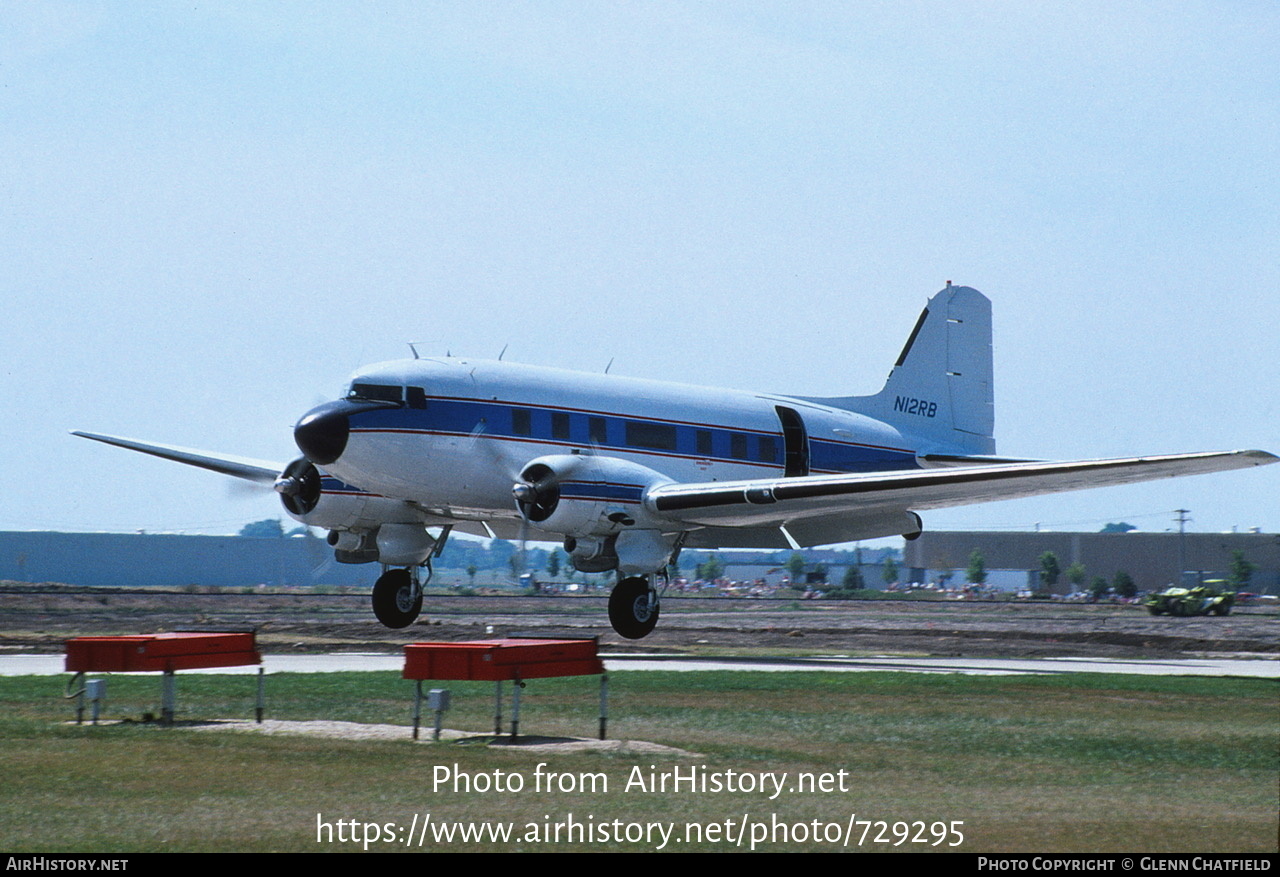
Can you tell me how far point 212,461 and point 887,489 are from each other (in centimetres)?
1762

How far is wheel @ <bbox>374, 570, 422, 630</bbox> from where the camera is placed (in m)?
31.3

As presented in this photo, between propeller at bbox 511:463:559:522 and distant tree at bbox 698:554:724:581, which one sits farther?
distant tree at bbox 698:554:724:581

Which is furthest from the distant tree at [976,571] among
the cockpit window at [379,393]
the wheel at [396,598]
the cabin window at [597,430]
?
the cockpit window at [379,393]

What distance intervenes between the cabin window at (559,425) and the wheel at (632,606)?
11.0 feet

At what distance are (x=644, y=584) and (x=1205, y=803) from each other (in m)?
18.0

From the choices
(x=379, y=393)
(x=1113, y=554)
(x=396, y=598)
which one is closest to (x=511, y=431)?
(x=379, y=393)

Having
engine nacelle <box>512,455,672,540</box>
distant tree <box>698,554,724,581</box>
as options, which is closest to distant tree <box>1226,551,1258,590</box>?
distant tree <box>698,554,724,581</box>

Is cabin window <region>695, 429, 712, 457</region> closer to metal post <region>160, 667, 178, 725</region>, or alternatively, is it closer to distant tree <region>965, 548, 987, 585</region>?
metal post <region>160, 667, 178, 725</region>

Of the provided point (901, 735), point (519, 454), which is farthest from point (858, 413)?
point (901, 735)

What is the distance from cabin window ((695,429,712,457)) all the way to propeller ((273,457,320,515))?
8.55 m

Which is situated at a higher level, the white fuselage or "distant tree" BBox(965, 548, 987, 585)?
the white fuselage

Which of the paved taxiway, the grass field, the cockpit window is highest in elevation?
the cockpit window

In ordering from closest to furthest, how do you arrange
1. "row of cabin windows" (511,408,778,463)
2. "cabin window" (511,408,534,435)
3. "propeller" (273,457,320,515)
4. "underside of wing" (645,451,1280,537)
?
"underside of wing" (645,451,1280,537)
"cabin window" (511,408,534,435)
"row of cabin windows" (511,408,778,463)
"propeller" (273,457,320,515)

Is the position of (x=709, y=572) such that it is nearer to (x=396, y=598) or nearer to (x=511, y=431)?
(x=396, y=598)
